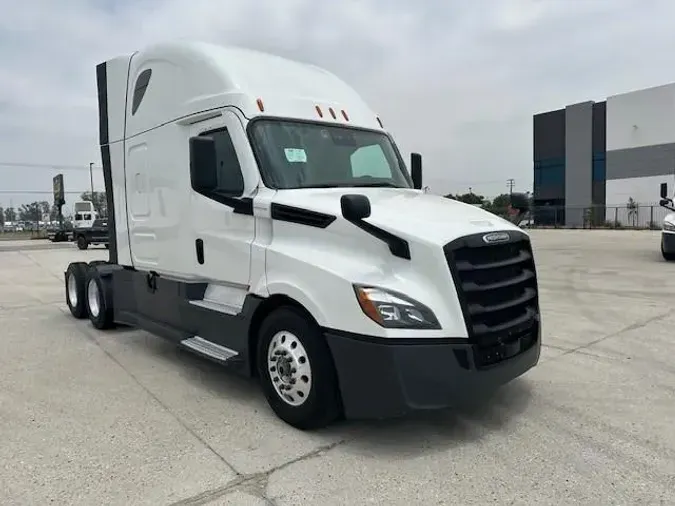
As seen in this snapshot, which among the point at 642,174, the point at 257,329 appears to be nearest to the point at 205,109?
the point at 257,329

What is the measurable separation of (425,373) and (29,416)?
3183 millimetres

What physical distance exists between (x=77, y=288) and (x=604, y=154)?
50.9m

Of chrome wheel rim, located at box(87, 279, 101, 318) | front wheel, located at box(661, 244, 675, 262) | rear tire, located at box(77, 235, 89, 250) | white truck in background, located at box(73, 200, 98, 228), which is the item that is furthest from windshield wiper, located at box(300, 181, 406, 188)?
white truck in background, located at box(73, 200, 98, 228)

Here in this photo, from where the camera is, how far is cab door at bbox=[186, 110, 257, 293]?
449 cm

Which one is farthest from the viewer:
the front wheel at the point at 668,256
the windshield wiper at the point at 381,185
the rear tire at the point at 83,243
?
the rear tire at the point at 83,243

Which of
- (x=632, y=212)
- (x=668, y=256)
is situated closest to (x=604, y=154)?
(x=632, y=212)

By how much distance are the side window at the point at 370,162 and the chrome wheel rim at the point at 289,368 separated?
1651 mm

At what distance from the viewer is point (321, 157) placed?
4719mm

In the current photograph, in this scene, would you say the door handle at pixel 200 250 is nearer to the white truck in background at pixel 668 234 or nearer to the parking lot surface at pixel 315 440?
the parking lot surface at pixel 315 440

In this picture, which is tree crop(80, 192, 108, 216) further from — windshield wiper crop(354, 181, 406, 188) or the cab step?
windshield wiper crop(354, 181, 406, 188)

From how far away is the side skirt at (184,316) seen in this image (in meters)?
4.46

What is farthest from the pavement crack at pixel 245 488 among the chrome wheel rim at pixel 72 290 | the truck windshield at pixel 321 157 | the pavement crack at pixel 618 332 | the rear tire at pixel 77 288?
the chrome wheel rim at pixel 72 290

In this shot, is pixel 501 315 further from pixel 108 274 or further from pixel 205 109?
pixel 108 274

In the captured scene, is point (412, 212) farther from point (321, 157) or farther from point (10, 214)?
point (10, 214)
